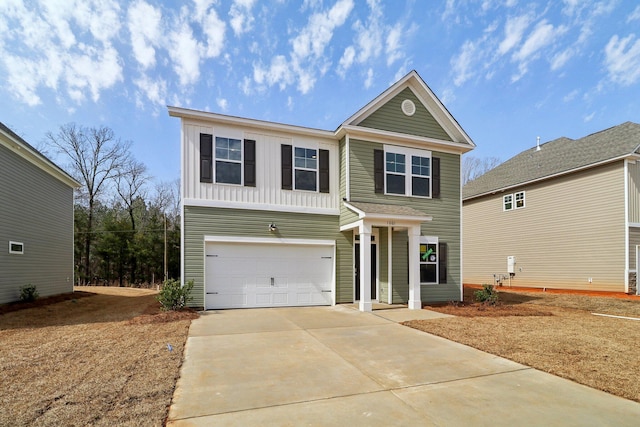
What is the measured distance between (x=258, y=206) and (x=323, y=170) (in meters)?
2.52

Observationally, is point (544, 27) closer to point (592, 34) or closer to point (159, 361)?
point (592, 34)

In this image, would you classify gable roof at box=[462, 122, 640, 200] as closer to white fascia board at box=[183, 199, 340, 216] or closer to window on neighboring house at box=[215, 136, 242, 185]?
white fascia board at box=[183, 199, 340, 216]

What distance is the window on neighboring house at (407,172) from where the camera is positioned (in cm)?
1143

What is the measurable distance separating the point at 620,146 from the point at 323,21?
13613 mm

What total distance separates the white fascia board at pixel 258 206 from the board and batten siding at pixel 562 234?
11.9 metres

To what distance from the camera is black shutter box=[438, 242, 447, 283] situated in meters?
11.8

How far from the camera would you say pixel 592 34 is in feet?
36.0

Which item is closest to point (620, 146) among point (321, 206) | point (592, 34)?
point (592, 34)

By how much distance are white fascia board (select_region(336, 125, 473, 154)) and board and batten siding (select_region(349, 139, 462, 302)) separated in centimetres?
19

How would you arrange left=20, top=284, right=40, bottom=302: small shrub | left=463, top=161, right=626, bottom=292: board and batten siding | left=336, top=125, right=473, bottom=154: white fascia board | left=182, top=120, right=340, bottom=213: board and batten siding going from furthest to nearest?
1. left=463, top=161, right=626, bottom=292: board and batten siding
2. left=20, top=284, right=40, bottom=302: small shrub
3. left=336, top=125, right=473, bottom=154: white fascia board
4. left=182, top=120, right=340, bottom=213: board and batten siding

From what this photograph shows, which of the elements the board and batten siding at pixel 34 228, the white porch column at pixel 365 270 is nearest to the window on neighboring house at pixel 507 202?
the white porch column at pixel 365 270

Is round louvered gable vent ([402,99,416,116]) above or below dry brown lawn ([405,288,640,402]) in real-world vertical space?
above

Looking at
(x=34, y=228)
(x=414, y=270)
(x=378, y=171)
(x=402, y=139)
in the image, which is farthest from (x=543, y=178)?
(x=34, y=228)

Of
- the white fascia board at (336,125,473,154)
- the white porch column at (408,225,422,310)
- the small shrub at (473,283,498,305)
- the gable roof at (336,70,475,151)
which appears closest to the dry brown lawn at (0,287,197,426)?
the white porch column at (408,225,422,310)
